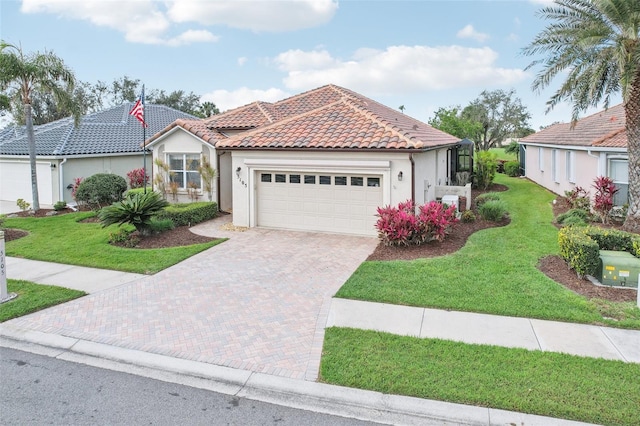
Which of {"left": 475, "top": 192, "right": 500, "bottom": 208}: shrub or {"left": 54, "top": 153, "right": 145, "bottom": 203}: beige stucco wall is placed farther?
{"left": 54, "top": 153, "right": 145, "bottom": 203}: beige stucco wall

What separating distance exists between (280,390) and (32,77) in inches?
731

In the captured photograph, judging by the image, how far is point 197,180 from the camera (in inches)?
763

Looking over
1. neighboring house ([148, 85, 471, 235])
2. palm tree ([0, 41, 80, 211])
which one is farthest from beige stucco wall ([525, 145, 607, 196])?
palm tree ([0, 41, 80, 211])

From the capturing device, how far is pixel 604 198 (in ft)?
50.1

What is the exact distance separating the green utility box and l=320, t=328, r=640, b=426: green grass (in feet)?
12.4

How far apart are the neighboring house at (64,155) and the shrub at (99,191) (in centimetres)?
253

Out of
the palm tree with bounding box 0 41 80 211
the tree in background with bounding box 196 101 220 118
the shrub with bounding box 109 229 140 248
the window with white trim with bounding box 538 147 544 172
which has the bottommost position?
the shrub with bounding box 109 229 140 248

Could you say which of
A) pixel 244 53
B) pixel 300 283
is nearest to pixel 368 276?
pixel 300 283

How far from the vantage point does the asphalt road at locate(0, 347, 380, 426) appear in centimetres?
520

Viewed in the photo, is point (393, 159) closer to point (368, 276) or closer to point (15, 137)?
Result: point (368, 276)

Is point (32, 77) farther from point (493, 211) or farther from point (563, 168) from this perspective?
point (563, 168)

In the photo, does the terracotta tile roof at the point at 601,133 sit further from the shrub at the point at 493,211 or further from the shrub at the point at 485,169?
the shrub at the point at 493,211

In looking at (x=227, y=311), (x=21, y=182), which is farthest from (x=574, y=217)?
(x=21, y=182)

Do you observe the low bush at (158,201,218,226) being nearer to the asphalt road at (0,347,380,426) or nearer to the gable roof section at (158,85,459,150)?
the gable roof section at (158,85,459,150)
